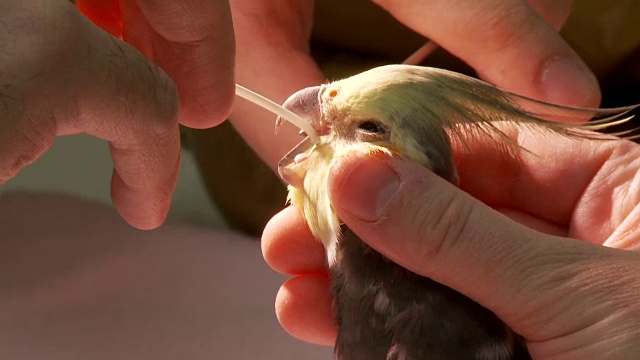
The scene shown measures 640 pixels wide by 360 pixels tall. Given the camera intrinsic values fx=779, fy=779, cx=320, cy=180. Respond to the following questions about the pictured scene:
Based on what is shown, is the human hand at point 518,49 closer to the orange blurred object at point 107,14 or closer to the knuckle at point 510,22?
the knuckle at point 510,22

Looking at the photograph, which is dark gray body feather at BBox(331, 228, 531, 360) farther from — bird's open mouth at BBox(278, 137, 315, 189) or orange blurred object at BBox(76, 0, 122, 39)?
orange blurred object at BBox(76, 0, 122, 39)

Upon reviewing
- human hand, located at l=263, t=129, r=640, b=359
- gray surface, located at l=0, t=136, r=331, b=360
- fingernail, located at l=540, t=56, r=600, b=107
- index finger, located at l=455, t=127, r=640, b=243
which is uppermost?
human hand, located at l=263, t=129, r=640, b=359

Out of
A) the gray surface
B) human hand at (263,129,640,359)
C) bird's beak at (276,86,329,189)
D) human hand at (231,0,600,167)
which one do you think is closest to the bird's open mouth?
bird's beak at (276,86,329,189)

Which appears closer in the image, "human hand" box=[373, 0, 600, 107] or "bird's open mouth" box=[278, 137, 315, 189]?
"bird's open mouth" box=[278, 137, 315, 189]

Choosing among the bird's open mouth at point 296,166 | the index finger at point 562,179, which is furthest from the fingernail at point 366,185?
the index finger at point 562,179

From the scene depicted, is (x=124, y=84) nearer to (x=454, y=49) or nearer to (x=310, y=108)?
(x=310, y=108)

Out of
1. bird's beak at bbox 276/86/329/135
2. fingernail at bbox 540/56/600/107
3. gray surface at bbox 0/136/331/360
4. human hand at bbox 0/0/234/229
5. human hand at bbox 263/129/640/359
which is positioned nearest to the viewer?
human hand at bbox 0/0/234/229

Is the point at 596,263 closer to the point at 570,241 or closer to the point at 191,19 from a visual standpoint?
the point at 570,241

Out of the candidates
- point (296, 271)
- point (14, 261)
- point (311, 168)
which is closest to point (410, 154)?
point (311, 168)
